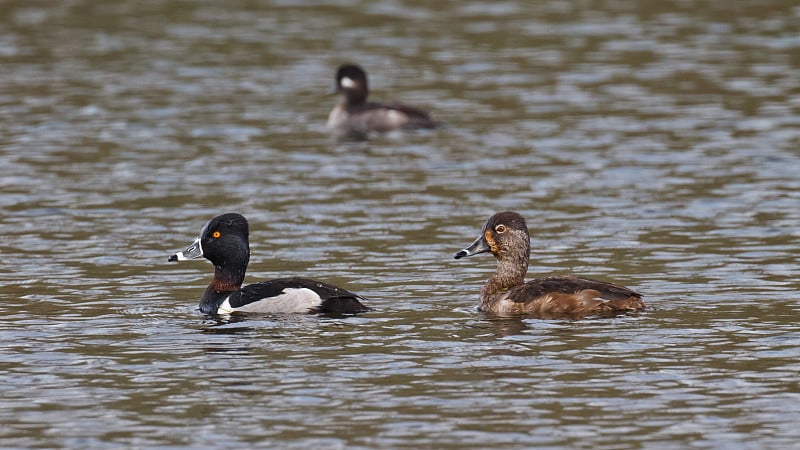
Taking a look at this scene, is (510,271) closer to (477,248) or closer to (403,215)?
(477,248)

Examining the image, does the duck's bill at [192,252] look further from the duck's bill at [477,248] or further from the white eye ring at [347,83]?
the white eye ring at [347,83]

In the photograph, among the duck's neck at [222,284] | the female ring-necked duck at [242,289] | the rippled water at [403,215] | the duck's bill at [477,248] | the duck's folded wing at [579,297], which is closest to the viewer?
the rippled water at [403,215]

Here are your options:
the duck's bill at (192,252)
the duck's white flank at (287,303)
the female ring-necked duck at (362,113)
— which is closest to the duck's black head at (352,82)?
the female ring-necked duck at (362,113)

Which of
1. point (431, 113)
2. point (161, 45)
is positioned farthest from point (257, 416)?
point (161, 45)

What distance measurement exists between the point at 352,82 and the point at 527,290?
14.2 m

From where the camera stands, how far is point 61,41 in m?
34.9

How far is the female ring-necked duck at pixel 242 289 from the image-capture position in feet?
49.5

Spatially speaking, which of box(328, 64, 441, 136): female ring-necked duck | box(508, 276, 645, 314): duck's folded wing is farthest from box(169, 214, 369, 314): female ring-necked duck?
box(328, 64, 441, 136): female ring-necked duck

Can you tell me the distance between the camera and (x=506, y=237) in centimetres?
1577

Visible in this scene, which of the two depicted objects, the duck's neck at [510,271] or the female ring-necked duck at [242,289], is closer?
the female ring-necked duck at [242,289]

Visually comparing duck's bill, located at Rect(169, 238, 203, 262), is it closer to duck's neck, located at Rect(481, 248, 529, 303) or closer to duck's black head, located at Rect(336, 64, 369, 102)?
duck's neck, located at Rect(481, 248, 529, 303)

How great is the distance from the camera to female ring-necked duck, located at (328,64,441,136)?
26.9 metres

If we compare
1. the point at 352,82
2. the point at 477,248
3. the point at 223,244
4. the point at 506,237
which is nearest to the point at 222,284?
the point at 223,244

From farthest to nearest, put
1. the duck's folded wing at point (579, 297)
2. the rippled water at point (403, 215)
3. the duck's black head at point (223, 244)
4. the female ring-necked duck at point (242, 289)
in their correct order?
the duck's black head at point (223, 244)
the female ring-necked duck at point (242, 289)
the duck's folded wing at point (579, 297)
the rippled water at point (403, 215)
